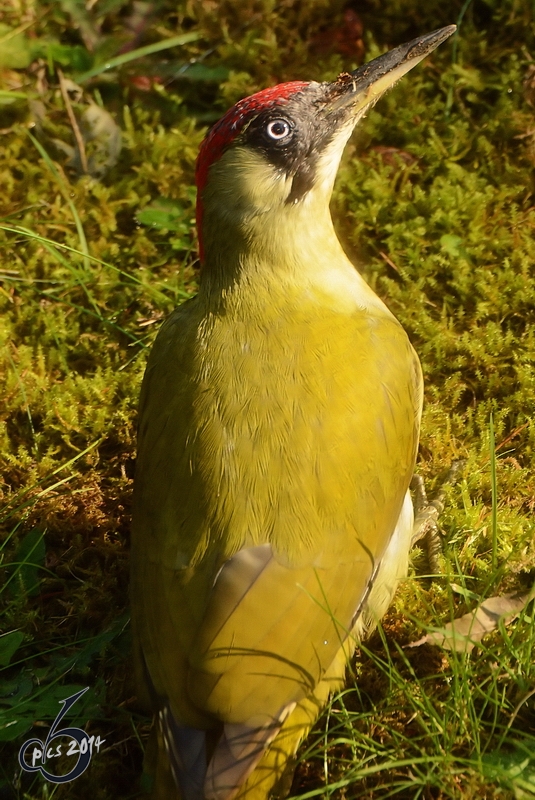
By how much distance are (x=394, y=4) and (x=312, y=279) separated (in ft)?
7.63

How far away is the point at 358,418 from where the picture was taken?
2627 millimetres

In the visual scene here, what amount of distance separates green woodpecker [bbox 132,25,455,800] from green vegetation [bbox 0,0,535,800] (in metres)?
0.34

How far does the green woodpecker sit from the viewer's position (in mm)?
2324

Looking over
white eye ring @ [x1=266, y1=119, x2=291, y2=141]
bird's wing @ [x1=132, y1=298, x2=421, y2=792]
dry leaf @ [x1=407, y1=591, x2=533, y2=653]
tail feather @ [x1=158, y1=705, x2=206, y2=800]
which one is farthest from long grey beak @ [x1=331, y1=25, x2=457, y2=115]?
tail feather @ [x1=158, y1=705, x2=206, y2=800]

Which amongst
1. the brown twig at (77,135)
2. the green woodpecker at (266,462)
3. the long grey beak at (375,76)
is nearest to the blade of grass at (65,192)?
the brown twig at (77,135)

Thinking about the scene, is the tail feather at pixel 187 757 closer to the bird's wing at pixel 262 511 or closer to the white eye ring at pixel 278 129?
the bird's wing at pixel 262 511

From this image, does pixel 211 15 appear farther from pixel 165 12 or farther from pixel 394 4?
pixel 394 4

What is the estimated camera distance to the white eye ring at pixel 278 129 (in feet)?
9.09

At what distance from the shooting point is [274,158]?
279 centimetres

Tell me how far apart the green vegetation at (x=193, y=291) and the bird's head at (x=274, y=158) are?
0.98 meters

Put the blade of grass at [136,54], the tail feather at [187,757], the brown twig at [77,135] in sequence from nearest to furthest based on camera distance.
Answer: the tail feather at [187,757]
the brown twig at [77,135]
the blade of grass at [136,54]

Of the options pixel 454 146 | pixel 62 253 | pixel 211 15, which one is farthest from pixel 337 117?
pixel 211 15
